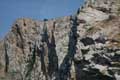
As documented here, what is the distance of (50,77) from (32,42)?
20.8m

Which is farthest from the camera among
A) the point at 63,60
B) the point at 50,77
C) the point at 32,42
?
the point at 32,42

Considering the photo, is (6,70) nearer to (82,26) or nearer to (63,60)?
(63,60)

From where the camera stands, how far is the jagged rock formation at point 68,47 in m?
87.2

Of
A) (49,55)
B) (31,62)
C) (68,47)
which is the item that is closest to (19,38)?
(31,62)


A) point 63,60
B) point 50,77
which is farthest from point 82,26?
point 50,77

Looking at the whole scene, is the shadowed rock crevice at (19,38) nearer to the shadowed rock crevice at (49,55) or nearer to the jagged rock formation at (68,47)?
the jagged rock formation at (68,47)

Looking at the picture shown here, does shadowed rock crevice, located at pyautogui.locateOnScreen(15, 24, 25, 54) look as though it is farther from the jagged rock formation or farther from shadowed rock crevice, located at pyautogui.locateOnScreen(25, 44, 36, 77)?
shadowed rock crevice, located at pyautogui.locateOnScreen(25, 44, 36, 77)

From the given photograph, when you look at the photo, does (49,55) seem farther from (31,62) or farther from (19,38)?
(19,38)

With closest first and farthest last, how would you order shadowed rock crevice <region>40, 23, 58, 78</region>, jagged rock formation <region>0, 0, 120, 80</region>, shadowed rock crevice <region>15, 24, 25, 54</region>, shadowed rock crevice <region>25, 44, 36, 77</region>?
jagged rock formation <region>0, 0, 120, 80</region> < shadowed rock crevice <region>40, 23, 58, 78</region> < shadowed rock crevice <region>25, 44, 36, 77</region> < shadowed rock crevice <region>15, 24, 25, 54</region>

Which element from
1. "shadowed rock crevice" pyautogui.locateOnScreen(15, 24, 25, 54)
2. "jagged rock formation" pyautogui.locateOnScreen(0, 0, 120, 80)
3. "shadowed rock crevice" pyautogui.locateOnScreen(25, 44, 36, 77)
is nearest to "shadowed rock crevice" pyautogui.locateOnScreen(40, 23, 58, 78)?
"jagged rock formation" pyautogui.locateOnScreen(0, 0, 120, 80)

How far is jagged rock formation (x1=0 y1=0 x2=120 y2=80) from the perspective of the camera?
8725 centimetres

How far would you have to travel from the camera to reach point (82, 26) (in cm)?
9744

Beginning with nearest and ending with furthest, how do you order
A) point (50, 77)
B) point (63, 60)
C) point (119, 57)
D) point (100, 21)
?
1. point (119, 57)
2. point (100, 21)
3. point (63, 60)
4. point (50, 77)

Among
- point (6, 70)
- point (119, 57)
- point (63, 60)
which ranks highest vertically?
point (119, 57)
